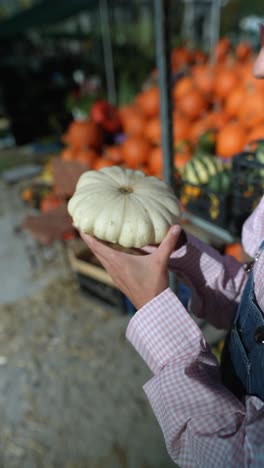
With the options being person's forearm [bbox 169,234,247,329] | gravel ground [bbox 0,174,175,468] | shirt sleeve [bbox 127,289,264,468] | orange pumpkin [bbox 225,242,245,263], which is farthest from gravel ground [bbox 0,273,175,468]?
shirt sleeve [bbox 127,289,264,468]

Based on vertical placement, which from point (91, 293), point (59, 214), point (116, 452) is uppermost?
point (59, 214)

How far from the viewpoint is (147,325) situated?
0.97 metres

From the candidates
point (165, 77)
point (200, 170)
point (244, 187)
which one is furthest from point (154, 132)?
point (165, 77)

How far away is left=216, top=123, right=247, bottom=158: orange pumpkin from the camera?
3029mm

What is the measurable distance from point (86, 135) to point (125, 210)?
10.9 feet

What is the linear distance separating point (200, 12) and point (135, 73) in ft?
25.7

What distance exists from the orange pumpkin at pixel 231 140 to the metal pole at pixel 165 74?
1.39 meters

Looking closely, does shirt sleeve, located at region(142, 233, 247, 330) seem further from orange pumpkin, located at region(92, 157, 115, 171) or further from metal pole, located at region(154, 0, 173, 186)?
orange pumpkin, located at region(92, 157, 115, 171)

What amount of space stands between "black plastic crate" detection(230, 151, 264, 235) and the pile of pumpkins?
0.39m

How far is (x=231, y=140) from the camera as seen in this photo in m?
3.04

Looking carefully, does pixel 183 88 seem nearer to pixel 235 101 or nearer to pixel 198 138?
pixel 235 101

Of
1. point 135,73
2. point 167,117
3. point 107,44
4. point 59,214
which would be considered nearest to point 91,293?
point 59,214

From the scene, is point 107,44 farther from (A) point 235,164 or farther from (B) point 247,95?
(A) point 235,164

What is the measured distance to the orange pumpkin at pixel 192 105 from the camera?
13.1 feet
